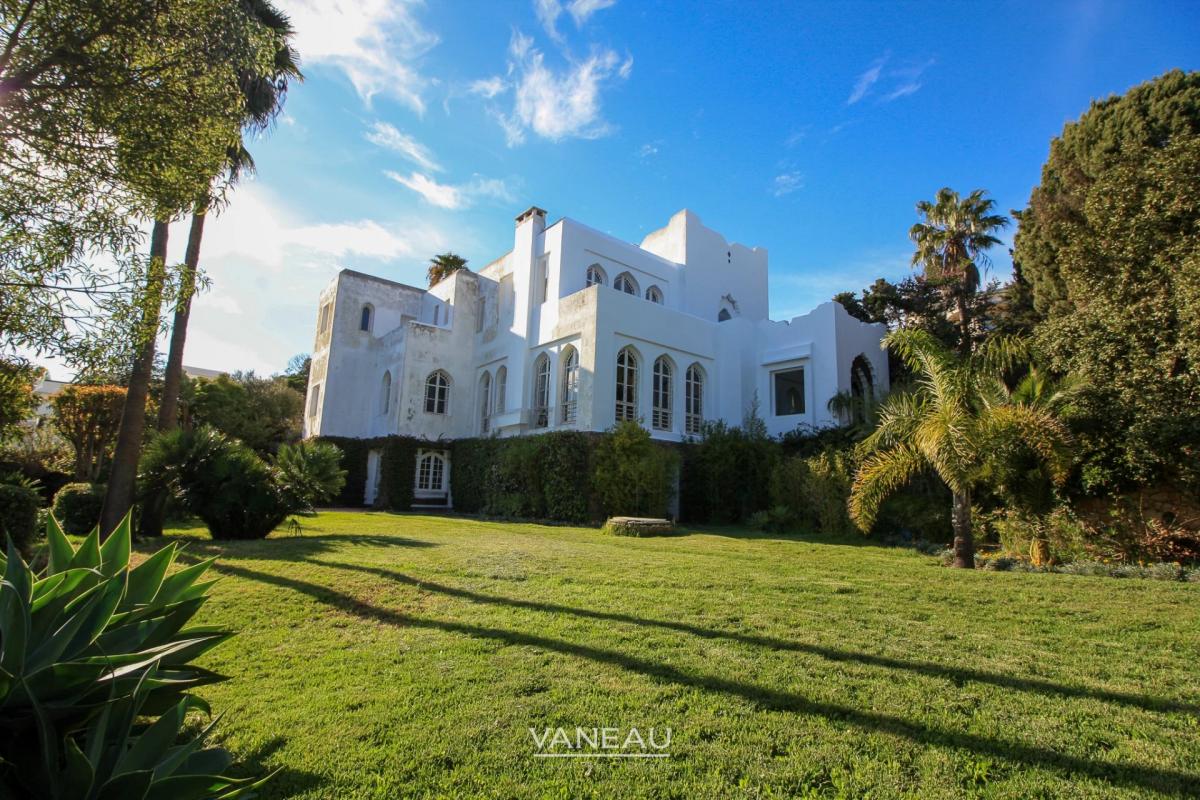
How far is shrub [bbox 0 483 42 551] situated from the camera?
7.96 meters

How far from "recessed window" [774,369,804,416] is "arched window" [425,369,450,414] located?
13.1 meters

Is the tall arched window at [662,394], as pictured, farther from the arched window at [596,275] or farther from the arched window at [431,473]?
the arched window at [431,473]

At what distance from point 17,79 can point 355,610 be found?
5.78 metres

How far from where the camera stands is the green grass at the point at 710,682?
2.78m

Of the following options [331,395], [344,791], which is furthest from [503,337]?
[344,791]

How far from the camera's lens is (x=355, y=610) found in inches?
217

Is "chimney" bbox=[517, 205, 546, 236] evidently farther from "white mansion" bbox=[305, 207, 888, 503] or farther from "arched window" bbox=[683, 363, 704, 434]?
"arched window" bbox=[683, 363, 704, 434]

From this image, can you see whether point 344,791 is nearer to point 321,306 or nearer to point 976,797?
point 976,797

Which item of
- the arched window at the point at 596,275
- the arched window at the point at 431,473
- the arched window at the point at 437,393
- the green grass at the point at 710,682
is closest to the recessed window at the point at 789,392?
the arched window at the point at 596,275

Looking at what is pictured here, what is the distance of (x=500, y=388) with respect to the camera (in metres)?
23.6

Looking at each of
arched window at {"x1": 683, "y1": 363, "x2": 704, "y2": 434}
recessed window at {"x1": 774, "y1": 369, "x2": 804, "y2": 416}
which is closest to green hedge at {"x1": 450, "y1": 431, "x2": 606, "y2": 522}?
arched window at {"x1": 683, "y1": 363, "x2": 704, "y2": 434}

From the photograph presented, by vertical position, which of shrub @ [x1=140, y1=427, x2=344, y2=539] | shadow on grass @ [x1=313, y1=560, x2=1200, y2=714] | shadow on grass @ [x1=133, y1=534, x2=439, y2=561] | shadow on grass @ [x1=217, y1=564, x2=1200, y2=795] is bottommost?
shadow on grass @ [x1=217, y1=564, x2=1200, y2=795]

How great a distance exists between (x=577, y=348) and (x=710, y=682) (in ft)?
52.6

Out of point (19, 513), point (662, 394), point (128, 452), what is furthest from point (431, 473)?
point (19, 513)
